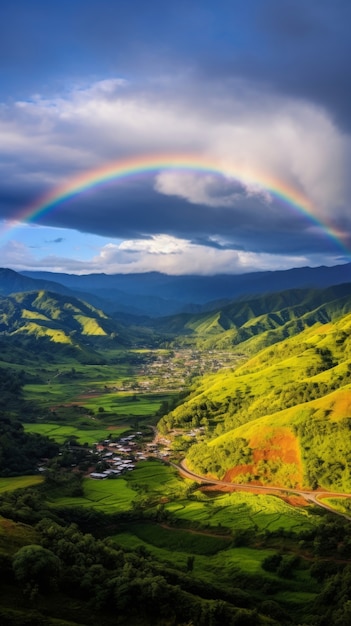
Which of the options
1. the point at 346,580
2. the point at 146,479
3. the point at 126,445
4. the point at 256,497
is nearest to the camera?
the point at 346,580

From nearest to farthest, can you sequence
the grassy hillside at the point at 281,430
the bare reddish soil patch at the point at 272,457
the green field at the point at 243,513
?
1. the green field at the point at 243,513
2. the grassy hillside at the point at 281,430
3. the bare reddish soil patch at the point at 272,457

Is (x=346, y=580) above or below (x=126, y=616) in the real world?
below

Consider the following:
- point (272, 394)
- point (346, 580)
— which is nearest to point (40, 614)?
point (346, 580)

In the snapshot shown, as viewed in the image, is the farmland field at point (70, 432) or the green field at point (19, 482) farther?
the farmland field at point (70, 432)

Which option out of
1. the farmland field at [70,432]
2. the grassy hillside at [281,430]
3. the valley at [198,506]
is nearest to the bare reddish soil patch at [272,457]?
the grassy hillside at [281,430]

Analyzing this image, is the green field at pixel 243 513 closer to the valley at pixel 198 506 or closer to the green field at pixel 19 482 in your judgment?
the valley at pixel 198 506

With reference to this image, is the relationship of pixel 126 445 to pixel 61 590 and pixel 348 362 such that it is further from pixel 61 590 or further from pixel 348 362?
pixel 61 590

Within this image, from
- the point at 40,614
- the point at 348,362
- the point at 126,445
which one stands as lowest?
the point at 126,445
